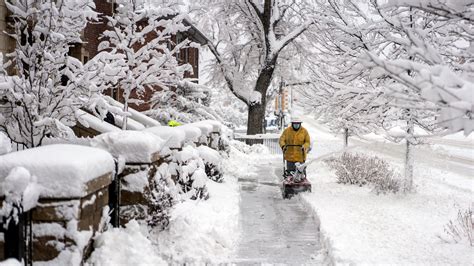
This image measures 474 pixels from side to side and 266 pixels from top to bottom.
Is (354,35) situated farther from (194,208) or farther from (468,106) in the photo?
(468,106)

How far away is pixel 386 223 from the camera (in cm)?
702

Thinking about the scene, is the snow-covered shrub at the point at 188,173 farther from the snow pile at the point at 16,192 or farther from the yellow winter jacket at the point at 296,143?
the snow pile at the point at 16,192

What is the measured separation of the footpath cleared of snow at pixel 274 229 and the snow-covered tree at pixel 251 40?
10672mm

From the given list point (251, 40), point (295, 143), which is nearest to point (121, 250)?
point (295, 143)

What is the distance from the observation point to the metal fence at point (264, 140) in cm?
2234

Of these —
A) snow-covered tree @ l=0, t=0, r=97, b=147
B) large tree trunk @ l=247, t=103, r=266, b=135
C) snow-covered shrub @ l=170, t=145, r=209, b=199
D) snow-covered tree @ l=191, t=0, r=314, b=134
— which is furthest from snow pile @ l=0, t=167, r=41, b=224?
large tree trunk @ l=247, t=103, r=266, b=135

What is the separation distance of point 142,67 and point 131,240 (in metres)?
6.80

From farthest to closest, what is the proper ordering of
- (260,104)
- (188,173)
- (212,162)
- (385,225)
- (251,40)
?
(251,40) → (260,104) → (212,162) → (188,173) → (385,225)

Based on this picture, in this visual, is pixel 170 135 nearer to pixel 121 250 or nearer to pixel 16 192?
pixel 121 250

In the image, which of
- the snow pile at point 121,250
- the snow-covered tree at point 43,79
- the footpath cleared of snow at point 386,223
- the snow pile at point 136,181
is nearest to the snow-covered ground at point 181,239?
the snow pile at point 121,250

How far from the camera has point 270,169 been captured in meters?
15.2

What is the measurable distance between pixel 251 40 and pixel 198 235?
19.5 meters

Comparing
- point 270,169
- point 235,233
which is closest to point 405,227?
point 235,233

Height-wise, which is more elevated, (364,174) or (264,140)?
(364,174)
